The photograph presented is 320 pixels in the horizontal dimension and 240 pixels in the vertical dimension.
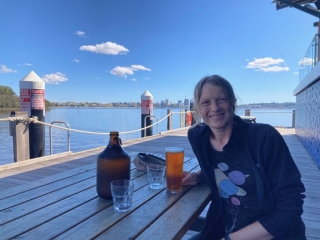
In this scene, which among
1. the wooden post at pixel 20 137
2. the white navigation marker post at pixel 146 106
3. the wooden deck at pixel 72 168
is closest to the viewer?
the wooden deck at pixel 72 168

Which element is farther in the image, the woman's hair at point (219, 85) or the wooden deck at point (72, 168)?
the wooden deck at point (72, 168)

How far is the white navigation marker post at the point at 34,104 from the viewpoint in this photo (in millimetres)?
3945

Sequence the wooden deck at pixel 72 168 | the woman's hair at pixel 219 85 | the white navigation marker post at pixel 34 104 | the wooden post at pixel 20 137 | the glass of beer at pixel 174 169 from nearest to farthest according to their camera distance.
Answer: the glass of beer at pixel 174 169, the woman's hair at pixel 219 85, the wooden deck at pixel 72 168, the wooden post at pixel 20 137, the white navigation marker post at pixel 34 104

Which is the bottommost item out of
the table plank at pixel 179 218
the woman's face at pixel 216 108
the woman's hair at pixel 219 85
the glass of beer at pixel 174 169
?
the table plank at pixel 179 218

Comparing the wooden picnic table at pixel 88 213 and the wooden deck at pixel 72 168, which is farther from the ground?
the wooden picnic table at pixel 88 213

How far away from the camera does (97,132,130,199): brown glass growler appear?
3.19ft

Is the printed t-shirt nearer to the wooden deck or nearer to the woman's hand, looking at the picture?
the woman's hand

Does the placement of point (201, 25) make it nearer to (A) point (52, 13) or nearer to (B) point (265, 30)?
(B) point (265, 30)

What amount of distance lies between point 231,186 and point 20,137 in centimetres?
343

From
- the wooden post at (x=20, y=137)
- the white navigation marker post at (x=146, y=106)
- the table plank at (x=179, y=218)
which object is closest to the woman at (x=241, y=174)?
the table plank at (x=179, y=218)

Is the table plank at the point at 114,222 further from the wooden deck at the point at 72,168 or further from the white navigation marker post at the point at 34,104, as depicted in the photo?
the white navigation marker post at the point at 34,104

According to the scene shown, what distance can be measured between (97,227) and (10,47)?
2522 centimetres

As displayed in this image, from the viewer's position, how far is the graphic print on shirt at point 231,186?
1108 millimetres

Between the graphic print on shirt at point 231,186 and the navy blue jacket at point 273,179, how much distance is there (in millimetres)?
42
